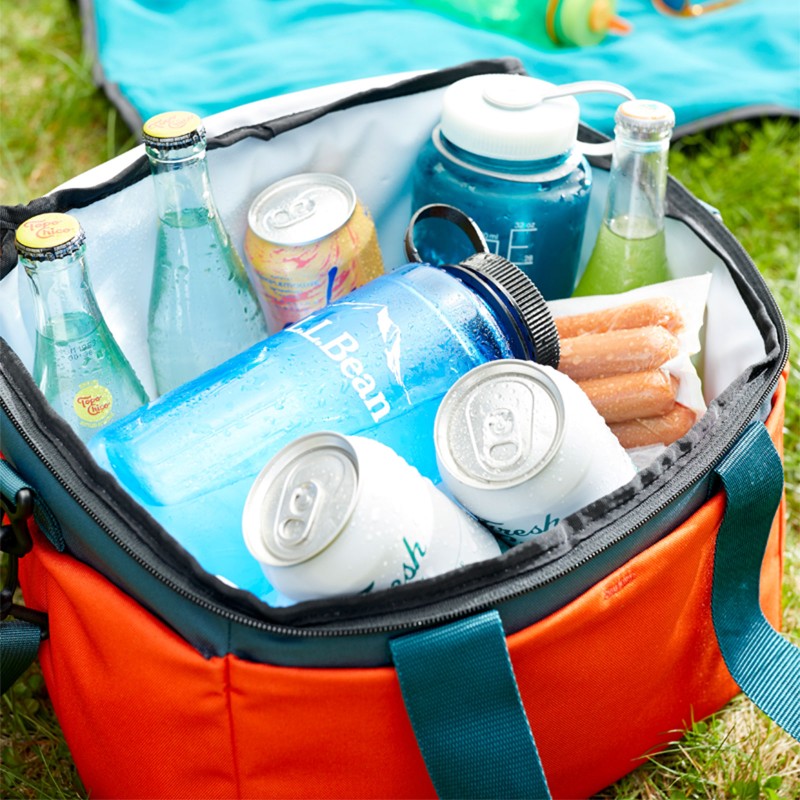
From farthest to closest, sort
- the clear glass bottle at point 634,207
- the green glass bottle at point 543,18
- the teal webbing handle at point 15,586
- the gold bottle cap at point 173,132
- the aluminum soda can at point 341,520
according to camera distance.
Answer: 1. the green glass bottle at point 543,18
2. the clear glass bottle at point 634,207
3. the gold bottle cap at point 173,132
4. the teal webbing handle at point 15,586
5. the aluminum soda can at point 341,520

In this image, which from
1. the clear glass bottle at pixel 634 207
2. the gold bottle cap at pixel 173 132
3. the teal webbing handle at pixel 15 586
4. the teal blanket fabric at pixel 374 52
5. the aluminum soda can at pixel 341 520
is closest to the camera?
the aluminum soda can at pixel 341 520

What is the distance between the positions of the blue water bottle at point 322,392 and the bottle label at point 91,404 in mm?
79

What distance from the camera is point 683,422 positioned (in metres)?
1.02

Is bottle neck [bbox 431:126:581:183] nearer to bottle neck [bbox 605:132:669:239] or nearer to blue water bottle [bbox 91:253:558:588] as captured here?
bottle neck [bbox 605:132:669:239]

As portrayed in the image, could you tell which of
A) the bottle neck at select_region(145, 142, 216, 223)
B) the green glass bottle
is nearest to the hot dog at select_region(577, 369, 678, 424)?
the bottle neck at select_region(145, 142, 216, 223)

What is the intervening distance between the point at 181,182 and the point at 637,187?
49 centimetres

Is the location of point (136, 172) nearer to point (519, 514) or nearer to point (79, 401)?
point (79, 401)

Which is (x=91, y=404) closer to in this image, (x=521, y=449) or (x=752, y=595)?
(x=521, y=449)

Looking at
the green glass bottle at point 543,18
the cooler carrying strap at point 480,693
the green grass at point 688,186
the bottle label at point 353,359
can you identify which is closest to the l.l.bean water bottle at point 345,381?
the bottle label at point 353,359

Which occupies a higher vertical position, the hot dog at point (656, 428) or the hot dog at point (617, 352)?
the hot dog at point (617, 352)

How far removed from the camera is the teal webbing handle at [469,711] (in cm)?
75

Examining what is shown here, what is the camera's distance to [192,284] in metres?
1.09

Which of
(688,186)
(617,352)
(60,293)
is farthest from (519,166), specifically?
(688,186)

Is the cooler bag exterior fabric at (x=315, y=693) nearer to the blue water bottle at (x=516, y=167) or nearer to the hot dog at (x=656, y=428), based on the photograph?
the hot dog at (x=656, y=428)
